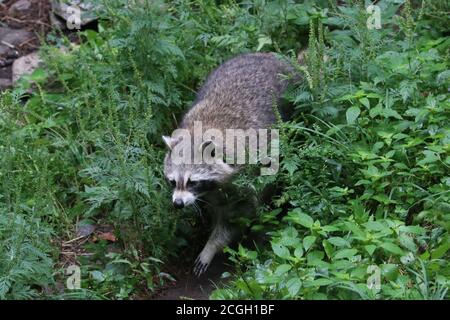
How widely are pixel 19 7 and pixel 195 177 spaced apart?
12.8 ft

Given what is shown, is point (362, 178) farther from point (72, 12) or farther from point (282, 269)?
point (72, 12)

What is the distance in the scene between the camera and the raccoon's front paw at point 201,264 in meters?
5.83

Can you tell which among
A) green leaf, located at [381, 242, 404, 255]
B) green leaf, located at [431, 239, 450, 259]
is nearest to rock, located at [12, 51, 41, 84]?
green leaf, located at [381, 242, 404, 255]

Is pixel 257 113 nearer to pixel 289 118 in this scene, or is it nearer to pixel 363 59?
pixel 289 118

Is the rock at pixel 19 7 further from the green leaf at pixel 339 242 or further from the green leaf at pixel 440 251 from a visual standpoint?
the green leaf at pixel 440 251

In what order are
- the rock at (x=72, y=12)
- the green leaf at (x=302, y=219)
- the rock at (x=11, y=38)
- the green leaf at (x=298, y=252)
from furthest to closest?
the rock at (x=11, y=38) → the rock at (x=72, y=12) → the green leaf at (x=302, y=219) → the green leaf at (x=298, y=252)

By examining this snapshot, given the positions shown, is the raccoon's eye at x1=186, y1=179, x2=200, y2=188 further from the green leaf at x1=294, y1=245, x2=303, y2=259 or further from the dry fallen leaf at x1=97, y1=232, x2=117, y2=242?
the green leaf at x1=294, y1=245, x2=303, y2=259

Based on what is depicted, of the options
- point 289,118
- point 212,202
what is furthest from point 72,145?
point 289,118

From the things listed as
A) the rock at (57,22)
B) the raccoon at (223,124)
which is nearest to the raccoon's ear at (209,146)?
the raccoon at (223,124)

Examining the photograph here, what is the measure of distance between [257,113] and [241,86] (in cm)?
28

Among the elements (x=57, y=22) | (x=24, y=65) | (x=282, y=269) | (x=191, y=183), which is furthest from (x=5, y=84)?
(x=282, y=269)

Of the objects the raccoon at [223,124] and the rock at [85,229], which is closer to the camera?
the raccoon at [223,124]

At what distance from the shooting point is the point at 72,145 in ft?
21.1

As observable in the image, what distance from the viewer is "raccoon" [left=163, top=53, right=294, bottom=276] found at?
5.64 meters
